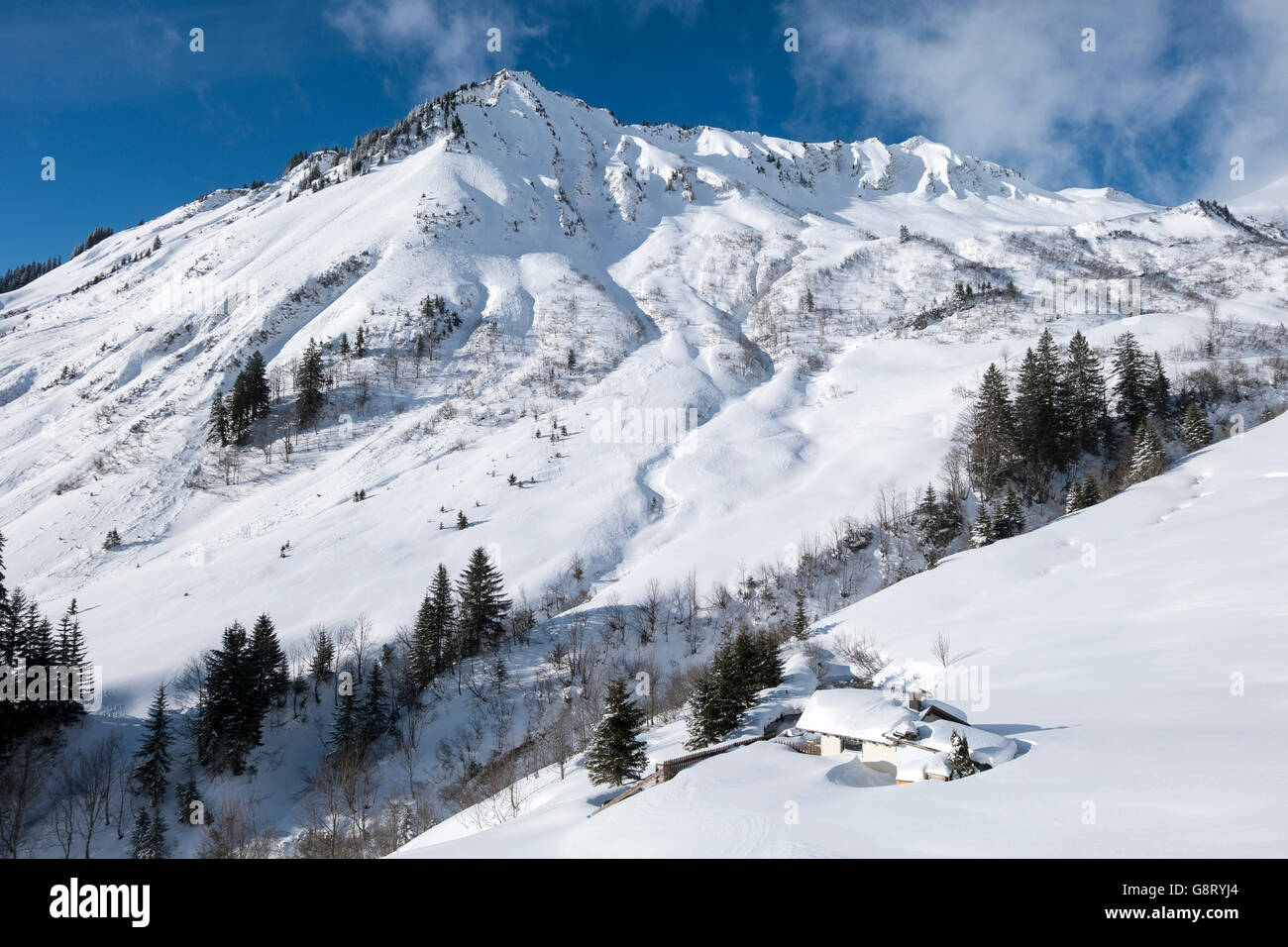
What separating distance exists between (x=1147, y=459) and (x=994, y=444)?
13.0 m

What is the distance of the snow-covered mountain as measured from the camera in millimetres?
35281

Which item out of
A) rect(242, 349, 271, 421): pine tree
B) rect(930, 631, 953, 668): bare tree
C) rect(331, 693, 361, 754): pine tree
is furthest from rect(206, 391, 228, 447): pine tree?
rect(930, 631, 953, 668): bare tree

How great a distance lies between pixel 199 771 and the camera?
130 ft

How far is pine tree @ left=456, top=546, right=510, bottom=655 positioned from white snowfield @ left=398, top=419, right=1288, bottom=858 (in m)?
19.4

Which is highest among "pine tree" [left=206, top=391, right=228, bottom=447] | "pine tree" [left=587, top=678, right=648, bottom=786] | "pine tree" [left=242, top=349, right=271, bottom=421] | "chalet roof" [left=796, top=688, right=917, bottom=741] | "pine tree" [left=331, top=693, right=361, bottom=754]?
"pine tree" [left=242, top=349, right=271, bottom=421]

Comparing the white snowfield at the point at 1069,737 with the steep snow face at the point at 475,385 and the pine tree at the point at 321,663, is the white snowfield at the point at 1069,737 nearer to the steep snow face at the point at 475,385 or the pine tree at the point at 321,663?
the pine tree at the point at 321,663

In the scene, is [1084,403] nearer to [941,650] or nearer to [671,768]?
[941,650]

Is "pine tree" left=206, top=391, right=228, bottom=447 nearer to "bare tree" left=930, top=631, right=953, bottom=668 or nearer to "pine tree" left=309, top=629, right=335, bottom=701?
"pine tree" left=309, top=629, right=335, bottom=701

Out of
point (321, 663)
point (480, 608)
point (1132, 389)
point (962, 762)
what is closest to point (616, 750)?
point (962, 762)

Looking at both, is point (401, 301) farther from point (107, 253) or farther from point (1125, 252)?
point (1125, 252)

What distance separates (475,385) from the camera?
98.1 meters

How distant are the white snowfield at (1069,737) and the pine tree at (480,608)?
1945 centimetres

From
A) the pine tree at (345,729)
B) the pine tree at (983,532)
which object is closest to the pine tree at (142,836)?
the pine tree at (345,729)

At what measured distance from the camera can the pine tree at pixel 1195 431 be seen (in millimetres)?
60844
